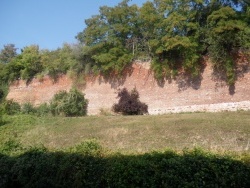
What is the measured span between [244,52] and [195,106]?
4.17 meters

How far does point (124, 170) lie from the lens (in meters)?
5.24

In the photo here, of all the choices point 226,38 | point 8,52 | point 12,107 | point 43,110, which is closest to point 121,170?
point 226,38

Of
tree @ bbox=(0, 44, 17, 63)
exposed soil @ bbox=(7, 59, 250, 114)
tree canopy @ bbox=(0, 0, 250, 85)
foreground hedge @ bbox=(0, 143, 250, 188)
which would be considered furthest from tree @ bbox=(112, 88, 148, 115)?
tree @ bbox=(0, 44, 17, 63)

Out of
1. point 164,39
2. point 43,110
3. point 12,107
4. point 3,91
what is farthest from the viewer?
point 3,91

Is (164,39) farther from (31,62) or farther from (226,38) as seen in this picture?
(31,62)

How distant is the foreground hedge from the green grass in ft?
9.05

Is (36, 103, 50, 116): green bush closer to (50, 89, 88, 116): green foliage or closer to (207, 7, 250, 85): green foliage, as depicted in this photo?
(50, 89, 88, 116): green foliage

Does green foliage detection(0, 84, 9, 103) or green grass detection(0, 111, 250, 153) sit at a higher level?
green foliage detection(0, 84, 9, 103)

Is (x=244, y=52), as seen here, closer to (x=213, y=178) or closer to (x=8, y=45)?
(x=213, y=178)

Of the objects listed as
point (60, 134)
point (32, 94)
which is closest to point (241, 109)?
point (60, 134)

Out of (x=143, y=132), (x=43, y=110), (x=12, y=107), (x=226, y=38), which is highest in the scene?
(x=226, y=38)

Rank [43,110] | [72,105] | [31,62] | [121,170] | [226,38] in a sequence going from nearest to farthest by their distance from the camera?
[121,170], [226,38], [72,105], [43,110], [31,62]

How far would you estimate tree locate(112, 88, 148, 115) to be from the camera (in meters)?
19.8

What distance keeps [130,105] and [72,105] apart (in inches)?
184
